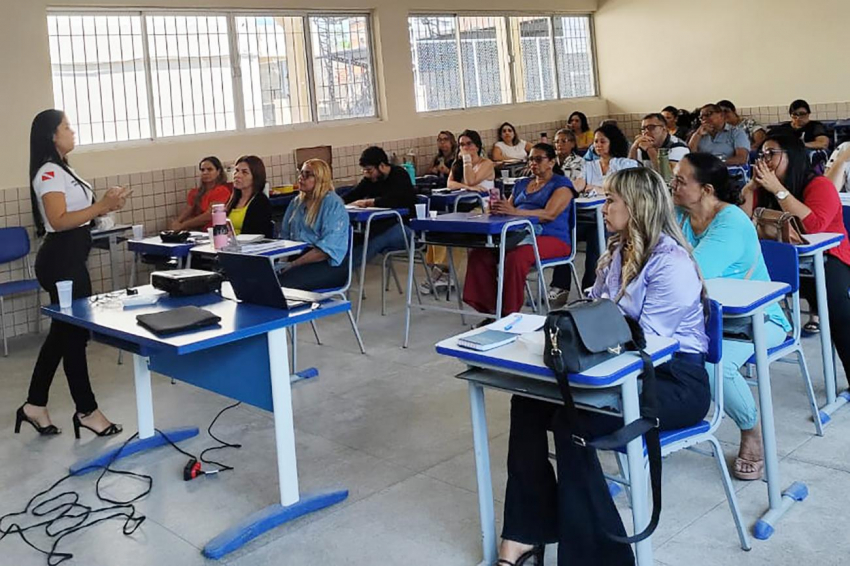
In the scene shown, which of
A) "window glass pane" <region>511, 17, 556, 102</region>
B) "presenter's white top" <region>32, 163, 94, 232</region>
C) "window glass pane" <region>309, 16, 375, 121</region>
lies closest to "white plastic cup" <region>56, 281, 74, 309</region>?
"presenter's white top" <region>32, 163, 94, 232</region>

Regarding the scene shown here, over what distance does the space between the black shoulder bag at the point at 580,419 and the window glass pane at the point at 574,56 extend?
356 inches

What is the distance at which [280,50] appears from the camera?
7.99m

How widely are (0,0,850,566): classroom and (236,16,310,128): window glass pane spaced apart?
0.03 metres

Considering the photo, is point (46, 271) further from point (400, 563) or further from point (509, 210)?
point (509, 210)

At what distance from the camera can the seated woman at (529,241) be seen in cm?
514

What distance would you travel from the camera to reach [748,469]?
119 inches

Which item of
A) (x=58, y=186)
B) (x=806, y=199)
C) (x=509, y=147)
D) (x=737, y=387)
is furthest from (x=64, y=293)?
(x=509, y=147)

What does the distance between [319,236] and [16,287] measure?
228 centimetres

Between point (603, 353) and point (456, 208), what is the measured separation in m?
4.53

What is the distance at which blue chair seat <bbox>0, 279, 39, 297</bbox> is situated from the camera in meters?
5.83

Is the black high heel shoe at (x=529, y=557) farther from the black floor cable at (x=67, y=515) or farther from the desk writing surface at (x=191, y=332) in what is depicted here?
the black floor cable at (x=67, y=515)

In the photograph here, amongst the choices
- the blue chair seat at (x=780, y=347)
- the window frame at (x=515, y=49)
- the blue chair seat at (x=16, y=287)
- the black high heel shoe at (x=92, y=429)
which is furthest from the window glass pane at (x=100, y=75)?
the blue chair seat at (x=780, y=347)

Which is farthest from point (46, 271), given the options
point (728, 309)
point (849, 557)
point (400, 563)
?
point (849, 557)

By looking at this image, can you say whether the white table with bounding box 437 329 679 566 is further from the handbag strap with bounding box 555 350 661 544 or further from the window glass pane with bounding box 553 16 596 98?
the window glass pane with bounding box 553 16 596 98
